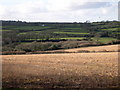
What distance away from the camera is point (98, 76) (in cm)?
1389

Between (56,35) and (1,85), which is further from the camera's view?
(56,35)

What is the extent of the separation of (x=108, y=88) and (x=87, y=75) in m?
2.90

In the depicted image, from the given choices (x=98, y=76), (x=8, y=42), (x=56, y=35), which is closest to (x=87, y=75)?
(x=98, y=76)

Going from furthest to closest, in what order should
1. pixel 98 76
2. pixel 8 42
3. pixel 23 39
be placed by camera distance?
pixel 23 39 < pixel 8 42 < pixel 98 76

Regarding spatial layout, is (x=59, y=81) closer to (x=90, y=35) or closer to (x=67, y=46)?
(x=67, y=46)

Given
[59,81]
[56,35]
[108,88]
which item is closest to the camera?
[108,88]

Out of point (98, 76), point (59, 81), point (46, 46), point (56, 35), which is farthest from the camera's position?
point (56, 35)

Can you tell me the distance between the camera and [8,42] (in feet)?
151

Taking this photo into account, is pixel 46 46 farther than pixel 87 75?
Yes

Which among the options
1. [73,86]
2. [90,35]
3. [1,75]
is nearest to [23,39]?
[90,35]

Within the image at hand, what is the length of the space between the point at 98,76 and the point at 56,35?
4624 cm

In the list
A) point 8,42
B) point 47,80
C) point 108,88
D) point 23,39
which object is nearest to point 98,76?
point 108,88

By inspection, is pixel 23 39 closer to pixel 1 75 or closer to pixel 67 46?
pixel 67 46

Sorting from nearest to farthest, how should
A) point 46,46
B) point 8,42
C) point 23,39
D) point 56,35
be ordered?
point 46,46 < point 8,42 < point 23,39 < point 56,35
